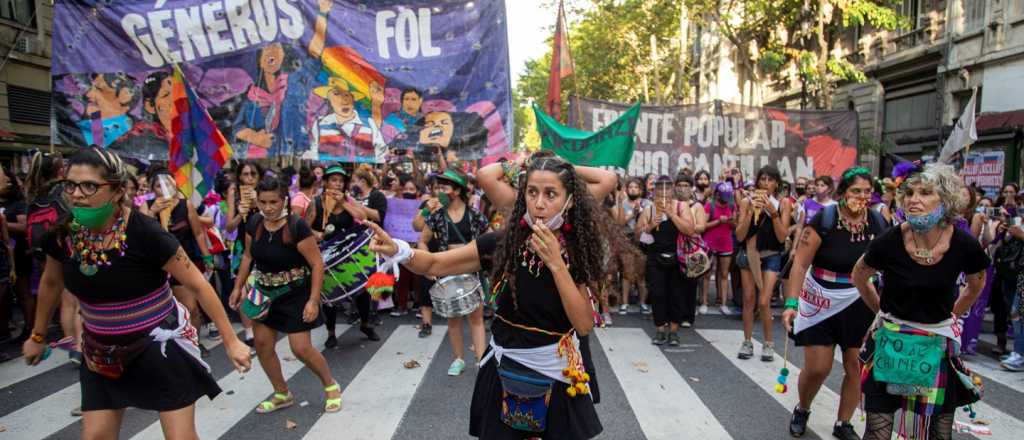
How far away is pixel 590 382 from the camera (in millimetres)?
2762


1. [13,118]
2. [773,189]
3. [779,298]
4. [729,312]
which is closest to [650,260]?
[773,189]

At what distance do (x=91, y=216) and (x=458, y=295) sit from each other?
299 centimetres

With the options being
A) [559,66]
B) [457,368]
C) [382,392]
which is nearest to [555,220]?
[382,392]

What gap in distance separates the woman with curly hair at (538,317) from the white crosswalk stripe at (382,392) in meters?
1.97

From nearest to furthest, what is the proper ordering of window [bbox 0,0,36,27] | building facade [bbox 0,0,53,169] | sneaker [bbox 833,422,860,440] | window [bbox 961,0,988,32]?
sneaker [bbox 833,422,860,440] < window [bbox 961,0,988,32] < window [bbox 0,0,36,27] < building facade [bbox 0,0,53,169]

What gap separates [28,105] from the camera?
1816cm

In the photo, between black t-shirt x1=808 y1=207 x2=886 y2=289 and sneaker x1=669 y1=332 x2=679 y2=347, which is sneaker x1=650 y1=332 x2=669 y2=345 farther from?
black t-shirt x1=808 y1=207 x2=886 y2=289

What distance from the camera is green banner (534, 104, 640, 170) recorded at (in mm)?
8156

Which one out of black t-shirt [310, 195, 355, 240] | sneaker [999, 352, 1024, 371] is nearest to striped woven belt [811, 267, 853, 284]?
sneaker [999, 352, 1024, 371]

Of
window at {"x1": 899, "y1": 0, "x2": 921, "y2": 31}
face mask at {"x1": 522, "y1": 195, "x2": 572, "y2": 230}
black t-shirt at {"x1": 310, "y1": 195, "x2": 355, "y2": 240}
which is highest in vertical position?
window at {"x1": 899, "y1": 0, "x2": 921, "y2": 31}

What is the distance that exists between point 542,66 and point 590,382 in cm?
4269

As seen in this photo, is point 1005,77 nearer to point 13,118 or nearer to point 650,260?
point 650,260

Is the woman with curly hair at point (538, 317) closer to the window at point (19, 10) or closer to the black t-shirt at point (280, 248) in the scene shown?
the black t-shirt at point (280, 248)

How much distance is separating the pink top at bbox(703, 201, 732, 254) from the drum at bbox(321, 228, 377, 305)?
520 centimetres
